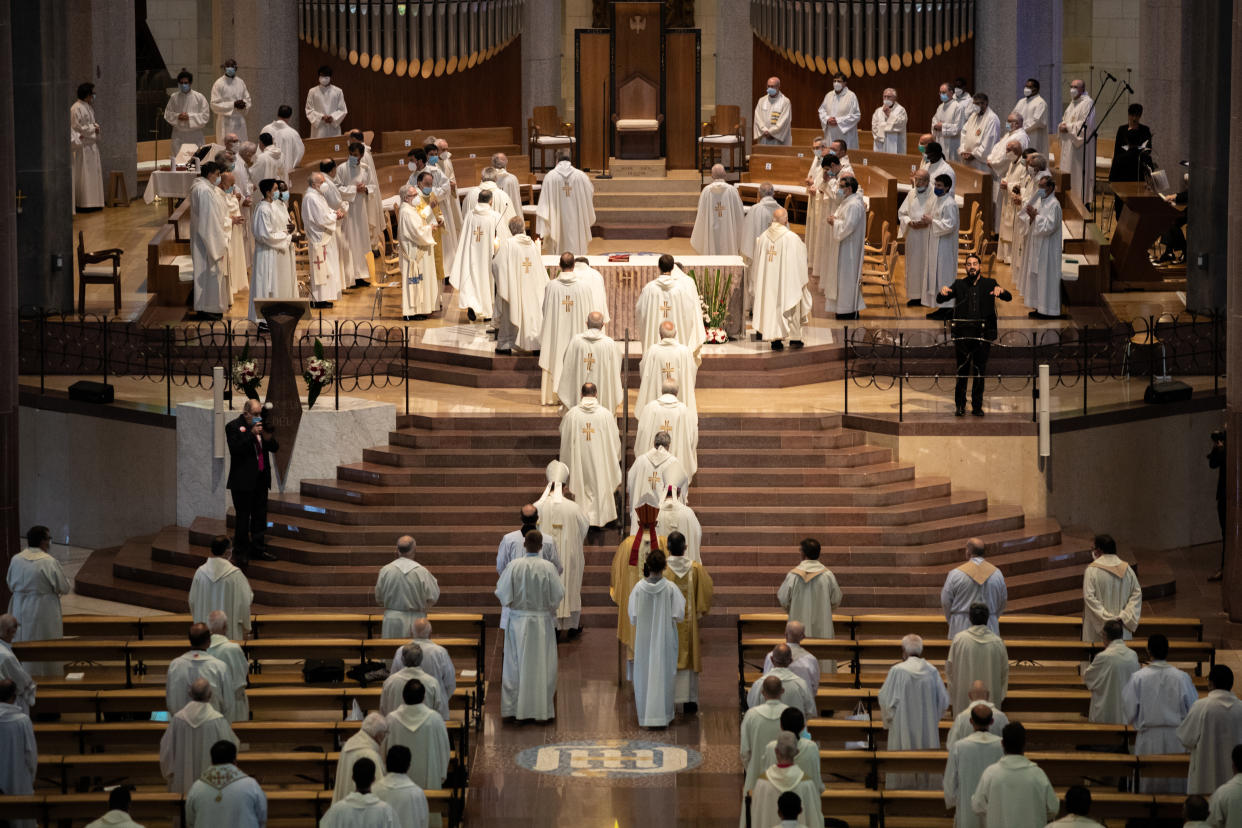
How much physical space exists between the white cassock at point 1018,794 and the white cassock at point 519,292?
375 inches

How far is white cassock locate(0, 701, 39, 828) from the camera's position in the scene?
11664mm

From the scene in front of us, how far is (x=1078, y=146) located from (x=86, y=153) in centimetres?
1216

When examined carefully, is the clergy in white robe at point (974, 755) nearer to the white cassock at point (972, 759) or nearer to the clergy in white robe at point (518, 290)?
the white cassock at point (972, 759)

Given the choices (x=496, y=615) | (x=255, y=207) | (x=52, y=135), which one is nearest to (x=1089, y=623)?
(x=496, y=615)

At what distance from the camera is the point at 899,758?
466 inches

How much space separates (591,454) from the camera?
1662 centimetres

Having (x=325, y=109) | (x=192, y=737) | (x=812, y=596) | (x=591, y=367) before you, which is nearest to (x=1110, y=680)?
(x=812, y=596)

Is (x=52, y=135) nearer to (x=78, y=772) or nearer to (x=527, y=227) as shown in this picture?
(x=527, y=227)

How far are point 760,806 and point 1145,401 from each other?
29.4 ft

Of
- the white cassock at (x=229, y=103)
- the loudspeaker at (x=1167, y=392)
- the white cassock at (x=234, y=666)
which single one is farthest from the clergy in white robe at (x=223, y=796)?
the white cassock at (x=229, y=103)

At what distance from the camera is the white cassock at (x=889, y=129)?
25.6 meters

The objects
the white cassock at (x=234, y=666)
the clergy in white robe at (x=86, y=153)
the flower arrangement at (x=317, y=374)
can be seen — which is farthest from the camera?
the clergy in white robe at (x=86, y=153)

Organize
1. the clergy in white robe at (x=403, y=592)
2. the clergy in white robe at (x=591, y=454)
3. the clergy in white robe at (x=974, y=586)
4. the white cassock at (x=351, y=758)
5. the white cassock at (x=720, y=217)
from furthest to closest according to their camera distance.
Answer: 1. the white cassock at (x=720, y=217)
2. the clergy in white robe at (x=591, y=454)
3. the clergy in white robe at (x=403, y=592)
4. the clergy in white robe at (x=974, y=586)
5. the white cassock at (x=351, y=758)

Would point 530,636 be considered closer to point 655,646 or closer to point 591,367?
point 655,646
